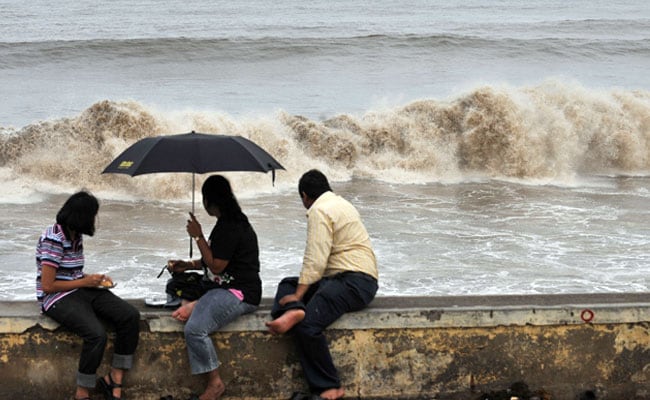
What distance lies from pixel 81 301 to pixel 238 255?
0.83m

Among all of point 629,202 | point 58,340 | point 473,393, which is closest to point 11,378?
point 58,340

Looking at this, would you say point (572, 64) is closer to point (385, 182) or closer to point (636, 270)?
point (385, 182)

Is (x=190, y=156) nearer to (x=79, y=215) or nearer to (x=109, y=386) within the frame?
(x=79, y=215)

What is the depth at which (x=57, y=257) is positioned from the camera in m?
5.20

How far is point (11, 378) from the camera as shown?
5.28 metres

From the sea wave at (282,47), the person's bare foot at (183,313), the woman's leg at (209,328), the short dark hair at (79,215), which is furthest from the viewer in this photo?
the sea wave at (282,47)

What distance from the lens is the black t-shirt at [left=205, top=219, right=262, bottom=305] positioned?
17.7 feet

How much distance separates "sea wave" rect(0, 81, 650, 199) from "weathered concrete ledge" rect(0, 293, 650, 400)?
12.8m

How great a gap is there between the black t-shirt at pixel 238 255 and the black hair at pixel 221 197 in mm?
42

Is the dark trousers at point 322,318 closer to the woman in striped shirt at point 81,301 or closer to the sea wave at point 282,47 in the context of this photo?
the woman in striped shirt at point 81,301

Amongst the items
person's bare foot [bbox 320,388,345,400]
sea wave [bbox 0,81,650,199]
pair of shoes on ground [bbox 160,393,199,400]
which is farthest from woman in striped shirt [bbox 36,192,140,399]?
sea wave [bbox 0,81,650,199]

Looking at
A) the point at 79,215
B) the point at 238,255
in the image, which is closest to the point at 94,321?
the point at 79,215

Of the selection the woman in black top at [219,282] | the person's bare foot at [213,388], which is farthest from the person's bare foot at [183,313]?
the person's bare foot at [213,388]

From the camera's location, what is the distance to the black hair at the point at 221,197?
5.45 m
